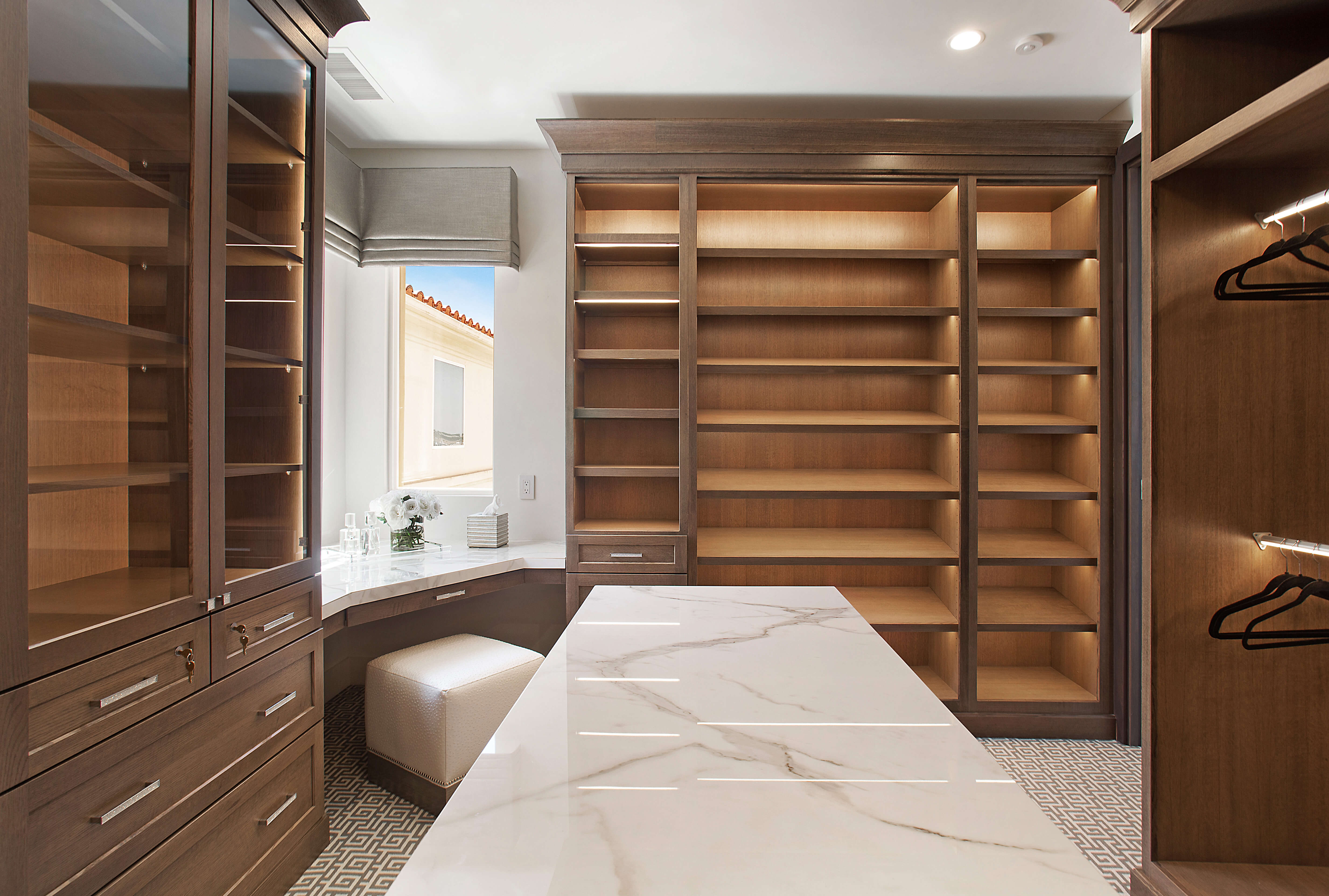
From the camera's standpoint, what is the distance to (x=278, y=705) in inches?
68.4

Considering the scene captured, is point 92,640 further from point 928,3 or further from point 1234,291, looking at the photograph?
point 928,3

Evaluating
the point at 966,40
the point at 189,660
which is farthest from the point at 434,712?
the point at 966,40

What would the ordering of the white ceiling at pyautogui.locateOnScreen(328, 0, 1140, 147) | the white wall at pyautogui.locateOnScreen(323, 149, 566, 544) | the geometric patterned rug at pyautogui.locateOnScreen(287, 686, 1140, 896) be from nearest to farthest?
the geometric patterned rug at pyautogui.locateOnScreen(287, 686, 1140, 896), the white ceiling at pyautogui.locateOnScreen(328, 0, 1140, 147), the white wall at pyautogui.locateOnScreen(323, 149, 566, 544)

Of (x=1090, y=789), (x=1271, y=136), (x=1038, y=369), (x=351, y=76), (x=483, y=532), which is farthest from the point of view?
(x=483, y=532)

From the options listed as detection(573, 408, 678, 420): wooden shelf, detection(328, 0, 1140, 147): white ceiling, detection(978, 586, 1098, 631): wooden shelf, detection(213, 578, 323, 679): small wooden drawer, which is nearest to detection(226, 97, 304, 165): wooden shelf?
detection(328, 0, 1140, 147): white ceiling

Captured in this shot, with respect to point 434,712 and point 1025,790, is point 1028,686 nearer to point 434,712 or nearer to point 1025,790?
point 1025,790

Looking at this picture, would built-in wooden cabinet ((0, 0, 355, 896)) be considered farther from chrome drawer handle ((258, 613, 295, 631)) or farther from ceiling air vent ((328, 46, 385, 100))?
ceiling air vent ((328, 46, 385, 100))

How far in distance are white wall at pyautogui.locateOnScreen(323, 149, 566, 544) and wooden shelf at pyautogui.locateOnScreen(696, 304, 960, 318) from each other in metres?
→ 0.94

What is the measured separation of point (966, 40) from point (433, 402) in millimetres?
2933

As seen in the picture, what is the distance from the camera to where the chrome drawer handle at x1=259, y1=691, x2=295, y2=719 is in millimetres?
1685

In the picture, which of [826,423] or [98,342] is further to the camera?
[826,423]

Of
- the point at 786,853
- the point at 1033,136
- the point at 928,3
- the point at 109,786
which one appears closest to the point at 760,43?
the point at 928,3

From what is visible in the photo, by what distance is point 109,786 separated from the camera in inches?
48.2

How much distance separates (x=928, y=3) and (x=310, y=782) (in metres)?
3.27
